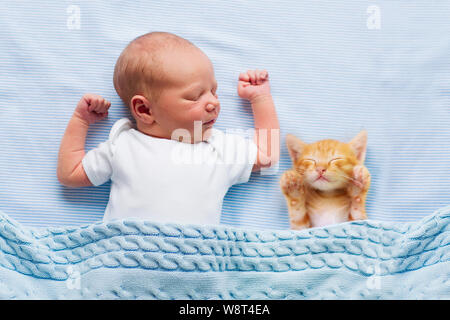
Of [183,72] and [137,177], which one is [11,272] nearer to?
[137,177]

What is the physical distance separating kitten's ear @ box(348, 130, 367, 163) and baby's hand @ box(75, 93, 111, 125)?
63cm

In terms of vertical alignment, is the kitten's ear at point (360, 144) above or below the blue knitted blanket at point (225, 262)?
above

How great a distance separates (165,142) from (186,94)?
13cm

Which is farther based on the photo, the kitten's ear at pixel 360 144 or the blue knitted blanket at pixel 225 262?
the kitten's ear at pixel 360 144

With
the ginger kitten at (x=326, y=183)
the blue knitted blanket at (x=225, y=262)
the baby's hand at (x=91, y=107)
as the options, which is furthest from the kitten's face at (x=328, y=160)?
the baby's hand at (x=91, y=107)

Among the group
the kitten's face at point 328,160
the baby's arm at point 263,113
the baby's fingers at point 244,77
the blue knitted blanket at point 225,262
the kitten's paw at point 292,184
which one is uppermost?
the baby's fingers at point 244,77

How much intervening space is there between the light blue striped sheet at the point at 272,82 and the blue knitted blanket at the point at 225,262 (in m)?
0.10

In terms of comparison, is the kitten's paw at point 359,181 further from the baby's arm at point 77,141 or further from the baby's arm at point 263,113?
the baby's arm at point 77,141

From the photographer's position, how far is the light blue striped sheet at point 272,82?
4.15ft

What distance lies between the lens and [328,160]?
1.21 m

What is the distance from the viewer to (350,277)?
1143mm

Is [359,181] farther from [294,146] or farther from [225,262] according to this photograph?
[225,262]

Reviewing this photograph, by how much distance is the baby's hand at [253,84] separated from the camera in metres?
1.27
